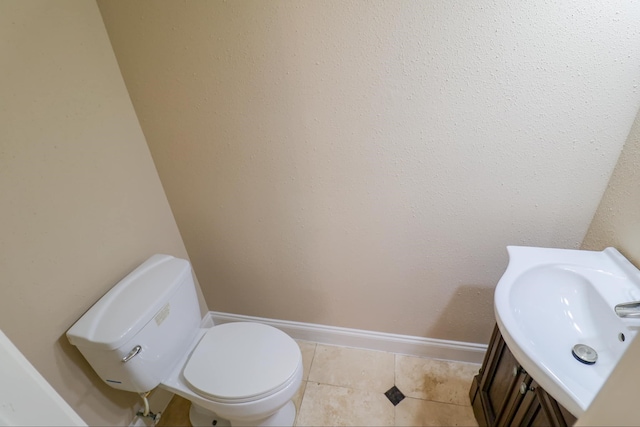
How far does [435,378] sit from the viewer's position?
1.49 m

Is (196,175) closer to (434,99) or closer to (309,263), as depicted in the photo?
(309,263)

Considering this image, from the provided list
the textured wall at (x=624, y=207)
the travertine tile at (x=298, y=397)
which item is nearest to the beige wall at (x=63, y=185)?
the travertine tile at (x=298, y=397)

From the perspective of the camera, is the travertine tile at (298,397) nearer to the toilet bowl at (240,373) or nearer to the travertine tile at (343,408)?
the travertine tile at (343,408)

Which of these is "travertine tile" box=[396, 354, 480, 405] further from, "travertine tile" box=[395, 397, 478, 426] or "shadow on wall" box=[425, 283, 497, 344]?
"shadow on wall" box=[425, 283, 497, 344]

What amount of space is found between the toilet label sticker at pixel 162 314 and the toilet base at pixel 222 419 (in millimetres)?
597

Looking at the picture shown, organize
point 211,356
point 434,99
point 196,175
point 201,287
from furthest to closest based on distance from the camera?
point 201,287 → point 196,175 → point 211,356 → point 434,99

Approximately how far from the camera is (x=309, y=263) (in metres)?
1.41

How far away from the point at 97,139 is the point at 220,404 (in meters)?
1.02

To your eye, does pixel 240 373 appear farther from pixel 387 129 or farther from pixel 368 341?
pixel 387 129

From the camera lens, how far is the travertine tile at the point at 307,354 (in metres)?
1.56

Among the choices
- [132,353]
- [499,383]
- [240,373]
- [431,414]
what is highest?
[132,353]

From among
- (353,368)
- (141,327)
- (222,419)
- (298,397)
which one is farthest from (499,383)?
(141,327)

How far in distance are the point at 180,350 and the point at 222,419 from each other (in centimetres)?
45

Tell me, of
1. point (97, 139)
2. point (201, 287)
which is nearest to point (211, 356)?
point (201, 287)
